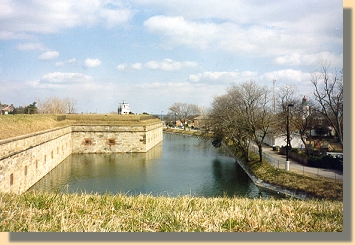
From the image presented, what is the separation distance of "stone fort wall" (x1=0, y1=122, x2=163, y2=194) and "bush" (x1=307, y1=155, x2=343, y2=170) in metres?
14.8

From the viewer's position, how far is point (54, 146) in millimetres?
20438

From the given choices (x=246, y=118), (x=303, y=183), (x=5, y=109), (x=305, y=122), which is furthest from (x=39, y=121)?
(x=305, y=122)

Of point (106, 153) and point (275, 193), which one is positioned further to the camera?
point (106, 153)

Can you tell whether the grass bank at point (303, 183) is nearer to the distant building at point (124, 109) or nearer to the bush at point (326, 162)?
the bush at point (326, 162)

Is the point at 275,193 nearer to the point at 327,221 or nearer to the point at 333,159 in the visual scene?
the point at 333,159

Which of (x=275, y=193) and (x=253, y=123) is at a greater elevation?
(x=253, y=123)

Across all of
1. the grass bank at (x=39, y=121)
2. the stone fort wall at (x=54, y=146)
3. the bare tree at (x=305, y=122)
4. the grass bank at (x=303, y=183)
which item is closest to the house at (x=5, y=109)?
the grass bank at (x=39, y=121)

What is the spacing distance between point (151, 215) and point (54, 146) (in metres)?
17.1

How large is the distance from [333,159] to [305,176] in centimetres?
365

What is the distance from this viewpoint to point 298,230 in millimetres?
4758

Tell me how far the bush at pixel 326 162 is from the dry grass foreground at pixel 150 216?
11620mm

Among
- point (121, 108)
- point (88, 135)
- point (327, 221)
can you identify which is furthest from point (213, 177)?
point (121, 108)

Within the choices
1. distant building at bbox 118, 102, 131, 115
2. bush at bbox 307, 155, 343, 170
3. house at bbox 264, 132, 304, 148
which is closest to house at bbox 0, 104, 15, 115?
distant building at bbox 118, 102, 131, 115

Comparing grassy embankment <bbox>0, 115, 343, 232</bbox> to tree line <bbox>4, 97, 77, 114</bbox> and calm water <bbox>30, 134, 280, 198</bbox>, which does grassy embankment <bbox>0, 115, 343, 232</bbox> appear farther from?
tree line <bbox>4, 97, 77, 114</bbox>
